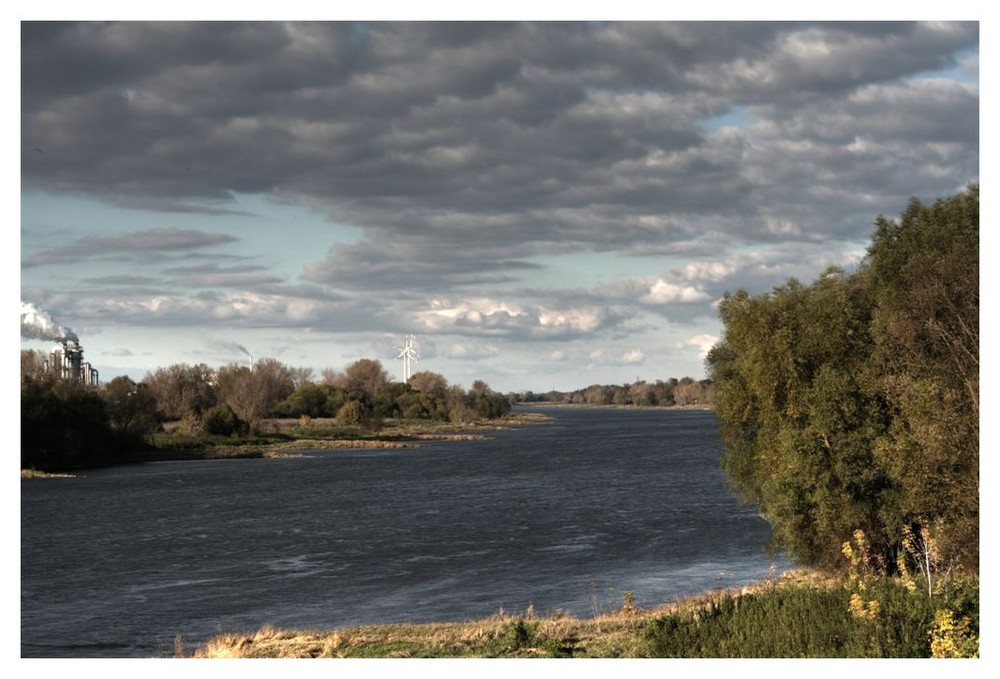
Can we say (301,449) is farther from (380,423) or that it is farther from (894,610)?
(894,610)

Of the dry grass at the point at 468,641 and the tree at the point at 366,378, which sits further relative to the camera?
the tree at the point at 366,378

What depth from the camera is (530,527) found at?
1893 inches

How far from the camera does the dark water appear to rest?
29.7 meters

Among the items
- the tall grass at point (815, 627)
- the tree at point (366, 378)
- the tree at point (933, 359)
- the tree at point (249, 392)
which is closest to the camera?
the tall grass at point (815, 627)

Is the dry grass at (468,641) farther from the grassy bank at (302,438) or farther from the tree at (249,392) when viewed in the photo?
the tree at (249,392)

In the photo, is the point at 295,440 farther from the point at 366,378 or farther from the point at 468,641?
the point at 468,641

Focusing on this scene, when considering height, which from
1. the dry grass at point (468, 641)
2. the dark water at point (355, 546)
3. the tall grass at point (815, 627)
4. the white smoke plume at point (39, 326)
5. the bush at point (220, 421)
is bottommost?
the dark water at point (355, 546)

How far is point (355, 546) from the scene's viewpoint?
44.7 metres

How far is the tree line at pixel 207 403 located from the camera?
81.4m

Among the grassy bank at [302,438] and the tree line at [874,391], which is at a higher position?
the tree line at [874,391]

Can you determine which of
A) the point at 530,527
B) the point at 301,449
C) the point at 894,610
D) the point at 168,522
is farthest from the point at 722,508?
the point at 301,449

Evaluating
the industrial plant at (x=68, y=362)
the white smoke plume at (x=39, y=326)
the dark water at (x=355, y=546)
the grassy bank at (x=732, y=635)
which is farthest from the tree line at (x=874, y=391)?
the industrial plant at (x=68, y=362)

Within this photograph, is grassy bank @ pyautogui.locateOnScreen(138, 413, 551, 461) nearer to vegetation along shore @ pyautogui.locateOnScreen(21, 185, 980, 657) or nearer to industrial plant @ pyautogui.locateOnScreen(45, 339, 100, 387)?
industrial plant @ pyautogui.locateOnScreen(45, 339, 100, 387)

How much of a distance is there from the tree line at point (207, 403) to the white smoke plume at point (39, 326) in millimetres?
3427
